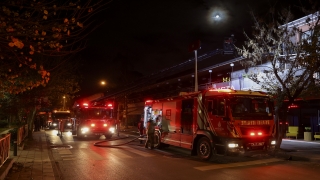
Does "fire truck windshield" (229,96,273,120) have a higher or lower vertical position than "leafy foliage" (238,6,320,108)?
lower

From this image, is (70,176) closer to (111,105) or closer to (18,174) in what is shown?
(18,174)

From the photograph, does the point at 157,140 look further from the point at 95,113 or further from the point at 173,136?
the point at 95,113

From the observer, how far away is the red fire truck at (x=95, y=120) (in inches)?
843

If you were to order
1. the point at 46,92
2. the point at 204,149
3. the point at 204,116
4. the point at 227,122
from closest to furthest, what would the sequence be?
the point at 227,122 < the point at 204,149 < the point at 204,116 < the point at 46,92

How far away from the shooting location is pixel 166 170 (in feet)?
33.9

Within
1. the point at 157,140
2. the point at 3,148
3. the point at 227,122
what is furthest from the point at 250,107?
the point at 3,148

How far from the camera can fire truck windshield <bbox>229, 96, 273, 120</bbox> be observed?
11.7 metres

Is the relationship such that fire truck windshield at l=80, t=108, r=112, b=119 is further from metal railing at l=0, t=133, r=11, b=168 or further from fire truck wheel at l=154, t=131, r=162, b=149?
metal railing at l=0, t=133, r=11, b=168

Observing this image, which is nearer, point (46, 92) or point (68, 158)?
point (68, 158)

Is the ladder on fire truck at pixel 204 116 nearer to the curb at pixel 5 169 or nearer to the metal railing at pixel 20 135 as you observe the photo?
the curb at pixel 5 169

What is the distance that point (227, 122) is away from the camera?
38.3ft

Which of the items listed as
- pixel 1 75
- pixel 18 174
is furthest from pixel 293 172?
pixel 1 75

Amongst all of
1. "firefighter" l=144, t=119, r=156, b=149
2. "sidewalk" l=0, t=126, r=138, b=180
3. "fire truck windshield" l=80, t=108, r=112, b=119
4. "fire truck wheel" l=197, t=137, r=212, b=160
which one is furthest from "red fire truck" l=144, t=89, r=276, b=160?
"fire truck windshield" l=80, t=108, r=112, b=119

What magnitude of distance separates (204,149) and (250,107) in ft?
8.20
